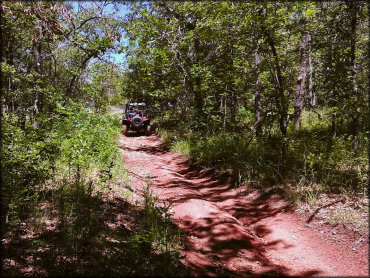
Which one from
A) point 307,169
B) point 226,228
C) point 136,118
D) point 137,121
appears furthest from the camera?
point 137,121

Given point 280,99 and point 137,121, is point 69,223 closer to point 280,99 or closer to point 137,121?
point 280,99

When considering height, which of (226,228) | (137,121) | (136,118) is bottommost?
(226,228)

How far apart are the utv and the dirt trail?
982 cm

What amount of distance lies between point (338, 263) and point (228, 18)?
295 inches

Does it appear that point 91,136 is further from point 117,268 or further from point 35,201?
point 117,268

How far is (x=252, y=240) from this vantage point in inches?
167

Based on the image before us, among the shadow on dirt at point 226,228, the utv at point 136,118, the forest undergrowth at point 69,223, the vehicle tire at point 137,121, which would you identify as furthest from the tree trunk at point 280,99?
the vehicle tire at point 137,121

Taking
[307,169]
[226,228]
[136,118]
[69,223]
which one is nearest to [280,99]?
[307,169]

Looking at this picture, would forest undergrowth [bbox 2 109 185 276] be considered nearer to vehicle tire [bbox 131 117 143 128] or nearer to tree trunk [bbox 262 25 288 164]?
tree trunk [bbox 262 25 288 164]

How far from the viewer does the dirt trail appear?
11.1ft

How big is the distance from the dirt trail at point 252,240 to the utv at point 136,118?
9.82m

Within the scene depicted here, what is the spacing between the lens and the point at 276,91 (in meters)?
6.72

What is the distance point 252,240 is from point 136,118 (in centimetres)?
1317

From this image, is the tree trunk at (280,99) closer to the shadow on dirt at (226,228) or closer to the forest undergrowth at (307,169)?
the forest undergrowth at (307,169)
